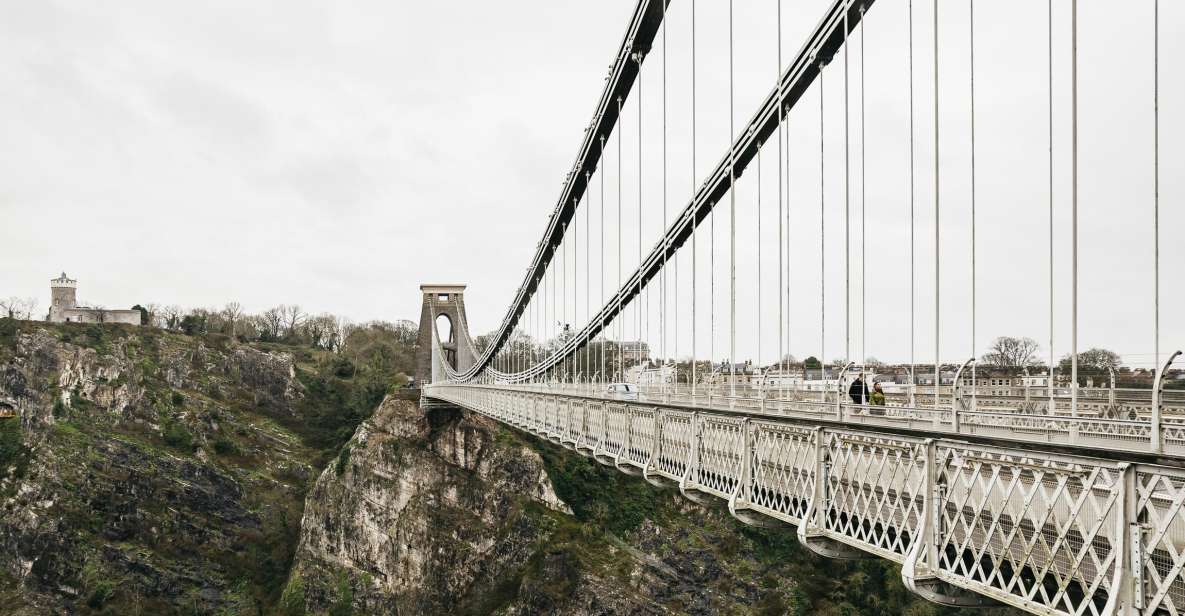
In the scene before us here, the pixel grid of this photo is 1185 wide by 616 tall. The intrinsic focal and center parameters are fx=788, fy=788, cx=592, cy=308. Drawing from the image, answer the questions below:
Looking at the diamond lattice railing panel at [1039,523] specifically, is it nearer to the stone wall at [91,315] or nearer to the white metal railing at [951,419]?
the white metal railing at [951,419]

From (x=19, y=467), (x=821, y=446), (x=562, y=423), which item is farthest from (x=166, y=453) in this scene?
(x=821, y=446)

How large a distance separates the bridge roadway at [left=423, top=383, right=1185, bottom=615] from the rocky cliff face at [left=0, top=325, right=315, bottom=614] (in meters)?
40.6

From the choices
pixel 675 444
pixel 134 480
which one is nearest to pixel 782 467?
pixel 675 444

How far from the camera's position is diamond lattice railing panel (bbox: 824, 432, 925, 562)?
20.3 ft

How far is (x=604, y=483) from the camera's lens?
1510 inches

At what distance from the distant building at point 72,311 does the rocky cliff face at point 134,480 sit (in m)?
20.3

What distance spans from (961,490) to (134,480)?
2063 inches

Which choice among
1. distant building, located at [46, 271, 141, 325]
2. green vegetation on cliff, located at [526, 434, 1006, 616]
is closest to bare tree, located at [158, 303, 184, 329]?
distant building, located at [46, 271, 141, 325]

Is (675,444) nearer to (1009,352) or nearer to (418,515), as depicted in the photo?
(1009,352)

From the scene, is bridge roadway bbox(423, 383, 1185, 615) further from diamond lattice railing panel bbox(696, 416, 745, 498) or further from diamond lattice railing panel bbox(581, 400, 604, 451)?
diamond lattice railing panel bbox(581, 400, 604, 451)

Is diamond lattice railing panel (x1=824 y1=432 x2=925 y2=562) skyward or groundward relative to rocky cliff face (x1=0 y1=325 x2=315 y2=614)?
skyward

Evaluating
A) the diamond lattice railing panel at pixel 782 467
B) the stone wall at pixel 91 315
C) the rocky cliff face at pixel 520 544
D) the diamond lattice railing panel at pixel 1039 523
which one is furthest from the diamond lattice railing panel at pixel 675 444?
the stone wall at pixel 91 315

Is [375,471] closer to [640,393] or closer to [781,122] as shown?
[640,393]

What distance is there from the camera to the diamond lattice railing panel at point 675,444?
11289 millimetres
